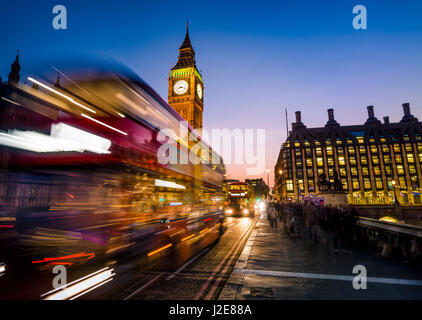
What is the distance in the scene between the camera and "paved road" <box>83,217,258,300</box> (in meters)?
4.49

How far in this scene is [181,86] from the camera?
70562 millimetres

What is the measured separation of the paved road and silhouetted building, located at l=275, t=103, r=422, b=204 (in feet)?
206

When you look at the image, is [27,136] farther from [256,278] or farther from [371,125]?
[371,125]

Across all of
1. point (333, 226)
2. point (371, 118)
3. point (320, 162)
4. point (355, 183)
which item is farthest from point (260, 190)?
point (333, 226)

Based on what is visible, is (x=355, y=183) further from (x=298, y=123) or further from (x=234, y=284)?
(x=234, y=284)

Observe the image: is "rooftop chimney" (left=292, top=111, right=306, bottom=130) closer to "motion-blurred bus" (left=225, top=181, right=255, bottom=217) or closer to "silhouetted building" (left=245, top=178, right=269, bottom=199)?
"silhouetted building" (left=245, top=178, right=269, bottom=199)

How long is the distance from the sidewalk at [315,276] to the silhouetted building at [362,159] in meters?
60.4

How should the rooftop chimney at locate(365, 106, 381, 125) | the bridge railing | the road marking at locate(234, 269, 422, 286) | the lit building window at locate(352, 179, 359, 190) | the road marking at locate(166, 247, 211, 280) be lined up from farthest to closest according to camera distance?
the rooftop chimney at locate(365, 106, 381, 125) < the lit building window at locate(352, 179, 359, 190) < the bridge railing < the road marking at locate(166, 247, 211, 280) < the road marking at locate(234, 269, 422, 286)

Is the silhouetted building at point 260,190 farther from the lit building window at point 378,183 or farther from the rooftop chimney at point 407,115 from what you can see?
the rooftop chimney at point 407,115

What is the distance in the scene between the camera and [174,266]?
650 cm

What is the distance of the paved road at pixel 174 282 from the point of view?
14.7 feet

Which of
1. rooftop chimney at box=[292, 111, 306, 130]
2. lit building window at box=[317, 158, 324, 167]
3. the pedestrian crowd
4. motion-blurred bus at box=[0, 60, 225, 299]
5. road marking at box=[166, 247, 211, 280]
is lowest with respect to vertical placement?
road marking at box=[166, 247, 211, 280]

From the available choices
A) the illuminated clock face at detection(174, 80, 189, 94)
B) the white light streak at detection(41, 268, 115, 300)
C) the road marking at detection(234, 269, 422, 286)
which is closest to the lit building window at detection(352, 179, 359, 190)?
the illuminated clock face at detection(174, 80, 189, 94)

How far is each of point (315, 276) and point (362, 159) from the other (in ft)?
254
